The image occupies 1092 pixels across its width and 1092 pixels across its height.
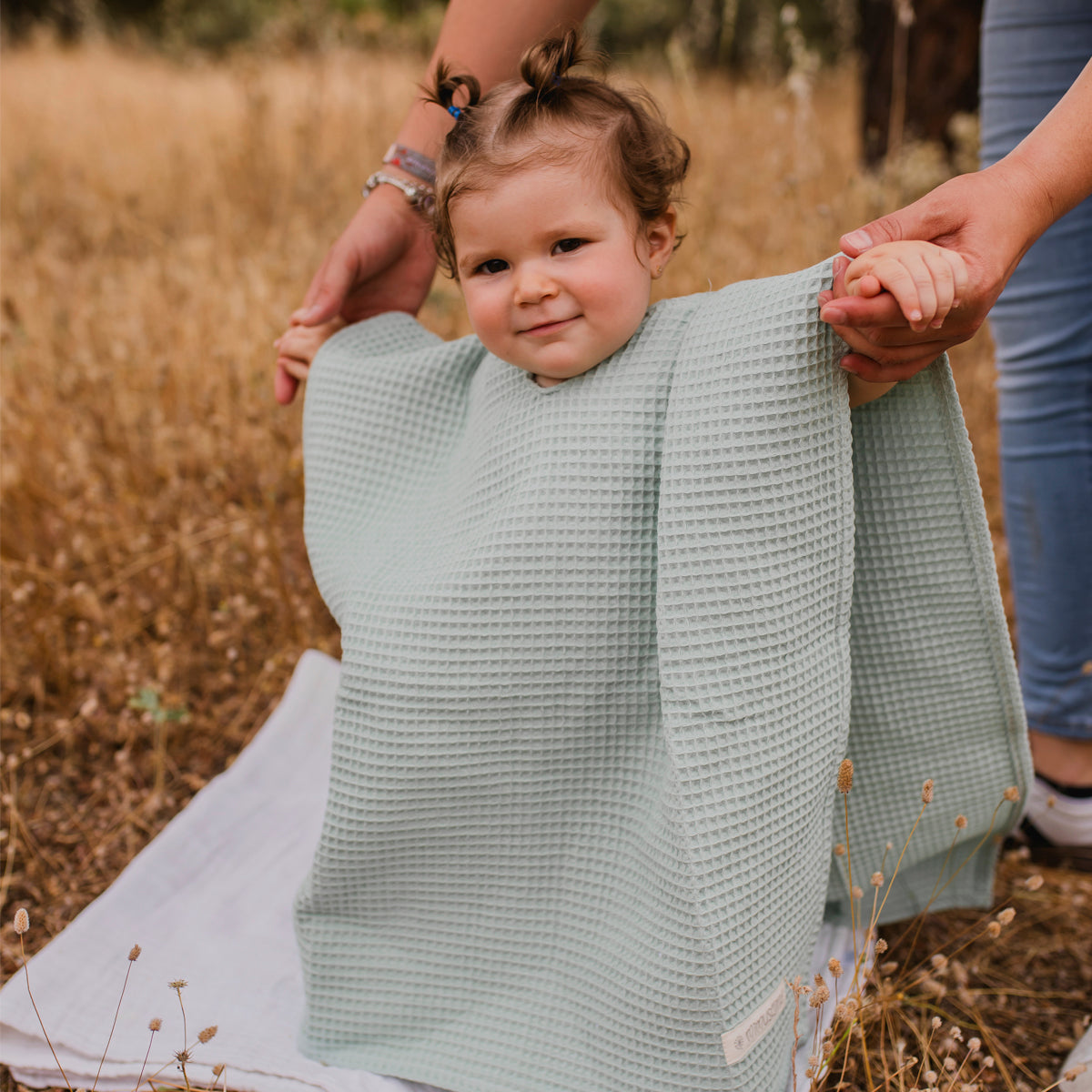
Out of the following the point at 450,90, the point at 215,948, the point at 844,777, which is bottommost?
the point at 215,948

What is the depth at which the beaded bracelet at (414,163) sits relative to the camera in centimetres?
154

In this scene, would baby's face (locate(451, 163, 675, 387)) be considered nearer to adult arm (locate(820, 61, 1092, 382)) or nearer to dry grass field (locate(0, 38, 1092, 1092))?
adult arm (locate(820, 61, 1092, 382))

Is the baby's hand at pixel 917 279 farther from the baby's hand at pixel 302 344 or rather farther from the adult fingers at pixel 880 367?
the baby's hand at pixel 302 344

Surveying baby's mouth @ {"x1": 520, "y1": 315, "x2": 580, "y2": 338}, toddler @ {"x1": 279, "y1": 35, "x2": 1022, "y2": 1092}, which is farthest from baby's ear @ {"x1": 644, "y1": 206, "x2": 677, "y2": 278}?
baby's mouth @ {"x1": 520, "y1": 315, "x2": 580, "y2": 338}

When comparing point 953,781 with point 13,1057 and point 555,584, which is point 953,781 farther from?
point 13,1057

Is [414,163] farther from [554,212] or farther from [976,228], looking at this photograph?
[976,228]

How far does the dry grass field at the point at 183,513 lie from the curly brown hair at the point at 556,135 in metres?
1.09

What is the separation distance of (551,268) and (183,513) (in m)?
1.53

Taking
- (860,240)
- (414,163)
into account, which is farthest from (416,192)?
(860,240)

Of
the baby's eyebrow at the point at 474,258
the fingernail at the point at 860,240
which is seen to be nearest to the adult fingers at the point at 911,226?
the fingernail at the point at 860,240

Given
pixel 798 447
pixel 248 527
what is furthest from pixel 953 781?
pixel 248 527

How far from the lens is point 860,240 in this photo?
3.30 feet

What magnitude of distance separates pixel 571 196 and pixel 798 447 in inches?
15.4

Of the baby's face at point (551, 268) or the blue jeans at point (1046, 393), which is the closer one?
the baby's face at point (551, 268)
